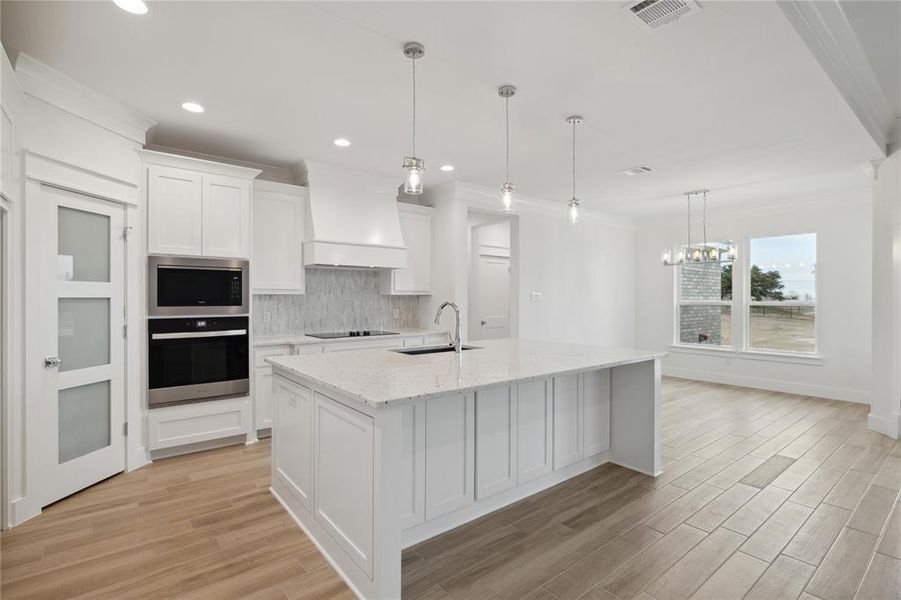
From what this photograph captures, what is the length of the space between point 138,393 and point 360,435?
2.47 m

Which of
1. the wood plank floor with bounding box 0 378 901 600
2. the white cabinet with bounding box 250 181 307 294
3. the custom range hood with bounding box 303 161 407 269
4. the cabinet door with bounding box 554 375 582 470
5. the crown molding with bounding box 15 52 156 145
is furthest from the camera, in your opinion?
the custom range hood with bounding box 303 161 407 269

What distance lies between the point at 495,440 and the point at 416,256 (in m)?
3.10

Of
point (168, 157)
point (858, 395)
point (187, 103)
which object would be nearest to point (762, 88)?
point (187, 103)

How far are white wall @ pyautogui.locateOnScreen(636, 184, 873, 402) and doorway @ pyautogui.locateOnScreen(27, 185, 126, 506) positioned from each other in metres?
7.24

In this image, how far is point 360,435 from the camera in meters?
1.97

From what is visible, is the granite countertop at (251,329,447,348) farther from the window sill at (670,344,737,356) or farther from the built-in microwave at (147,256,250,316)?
the window sill at (670,344,737,356)

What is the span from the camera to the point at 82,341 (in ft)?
9.99

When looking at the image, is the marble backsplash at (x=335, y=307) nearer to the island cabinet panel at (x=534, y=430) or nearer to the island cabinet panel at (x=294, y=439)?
the island cabinet panel at (x=294, y=439)

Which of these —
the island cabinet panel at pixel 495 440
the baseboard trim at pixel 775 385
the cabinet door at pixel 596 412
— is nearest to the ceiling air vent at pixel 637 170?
the cabinet door at pixel 596 412

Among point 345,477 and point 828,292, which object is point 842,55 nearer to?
point 345,477

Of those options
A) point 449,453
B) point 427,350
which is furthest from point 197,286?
point 449,453

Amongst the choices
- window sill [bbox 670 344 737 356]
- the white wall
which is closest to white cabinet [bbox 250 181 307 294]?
window sill [bbox 670 344 737 356]

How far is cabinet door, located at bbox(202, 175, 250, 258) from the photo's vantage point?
3783 millimetres

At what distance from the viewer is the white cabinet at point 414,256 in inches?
206
